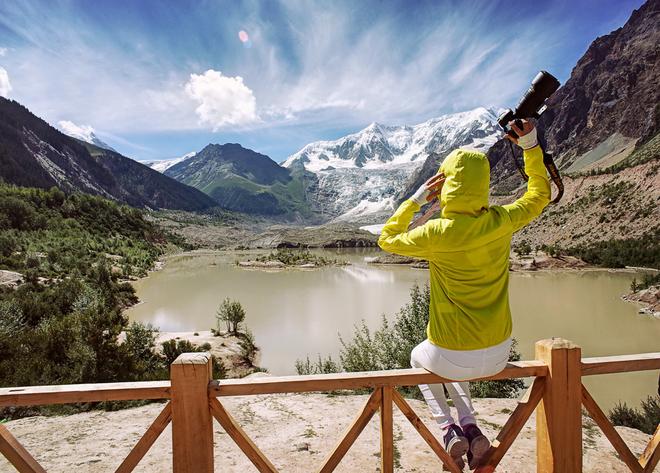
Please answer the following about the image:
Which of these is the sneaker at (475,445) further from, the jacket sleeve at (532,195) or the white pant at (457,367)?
the jacket sleeve at (532,195)

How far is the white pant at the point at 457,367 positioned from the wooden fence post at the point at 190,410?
44.9 inches

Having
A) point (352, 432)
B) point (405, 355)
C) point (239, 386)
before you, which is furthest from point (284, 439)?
point (405, 355)

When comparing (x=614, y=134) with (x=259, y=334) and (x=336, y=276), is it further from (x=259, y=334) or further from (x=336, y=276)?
(x=259, y=334)

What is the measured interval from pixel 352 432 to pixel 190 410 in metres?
0.85

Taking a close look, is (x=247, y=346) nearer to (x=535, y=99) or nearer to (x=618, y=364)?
(x=618, y=364)

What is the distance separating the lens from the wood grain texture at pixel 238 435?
1.96m

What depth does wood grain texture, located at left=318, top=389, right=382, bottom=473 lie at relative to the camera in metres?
2.08

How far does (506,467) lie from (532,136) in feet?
9.83

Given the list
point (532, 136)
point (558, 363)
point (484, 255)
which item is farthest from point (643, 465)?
point (532, 136)

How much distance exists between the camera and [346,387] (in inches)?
79.5

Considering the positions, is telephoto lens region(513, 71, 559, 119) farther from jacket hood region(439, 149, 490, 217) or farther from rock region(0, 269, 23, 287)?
rock region(0, 269, 23, 287)

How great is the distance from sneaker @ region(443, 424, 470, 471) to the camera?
1.72m

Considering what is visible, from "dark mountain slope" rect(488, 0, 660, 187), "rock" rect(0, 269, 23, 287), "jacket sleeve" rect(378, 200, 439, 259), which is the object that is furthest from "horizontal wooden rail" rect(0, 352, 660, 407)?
"dark mountain slope" rect(488, 0, 660, 187)

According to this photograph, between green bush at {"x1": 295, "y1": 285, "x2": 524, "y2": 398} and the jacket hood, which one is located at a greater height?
the jacket hood
